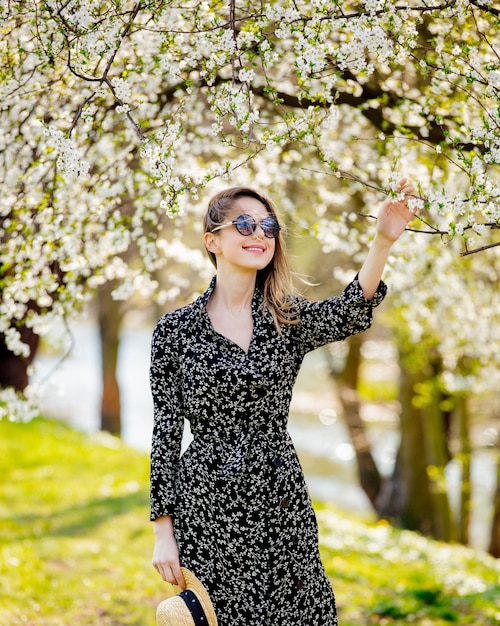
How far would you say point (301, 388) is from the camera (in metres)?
23.5

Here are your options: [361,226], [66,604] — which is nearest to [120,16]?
[361,226]

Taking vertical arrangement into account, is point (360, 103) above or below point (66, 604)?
above

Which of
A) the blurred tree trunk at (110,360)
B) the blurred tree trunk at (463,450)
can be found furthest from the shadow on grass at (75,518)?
the blurred tree trunk at (110,360)

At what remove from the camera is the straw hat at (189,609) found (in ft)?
8.94

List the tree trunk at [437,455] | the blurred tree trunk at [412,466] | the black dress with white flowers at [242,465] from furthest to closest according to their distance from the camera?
the blurred tree trunk at [412,466], the tree trunk at [437,455], the black dress with white flowers at [242,465]

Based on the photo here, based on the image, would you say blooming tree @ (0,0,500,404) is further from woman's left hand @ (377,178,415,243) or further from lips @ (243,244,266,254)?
lips @ (243,244,266,254)

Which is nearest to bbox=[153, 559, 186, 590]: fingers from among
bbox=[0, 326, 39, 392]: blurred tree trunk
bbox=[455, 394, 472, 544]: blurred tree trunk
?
bbox=[0, 326, 39, 392]: blurred tree trunk

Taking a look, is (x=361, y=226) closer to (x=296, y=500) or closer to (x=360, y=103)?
(x=360, y=103)

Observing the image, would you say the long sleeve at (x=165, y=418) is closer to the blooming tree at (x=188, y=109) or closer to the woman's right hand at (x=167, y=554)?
the woman's right hand at (x=167, y=554)

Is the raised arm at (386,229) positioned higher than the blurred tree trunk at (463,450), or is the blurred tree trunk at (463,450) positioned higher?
the raised arm at (386,229)

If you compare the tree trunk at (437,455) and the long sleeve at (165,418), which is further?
the tree trunk at (437,455)

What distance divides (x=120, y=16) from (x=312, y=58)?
2.58 feet

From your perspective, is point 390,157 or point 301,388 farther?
point 301,388

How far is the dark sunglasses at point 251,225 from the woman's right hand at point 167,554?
114 cm
